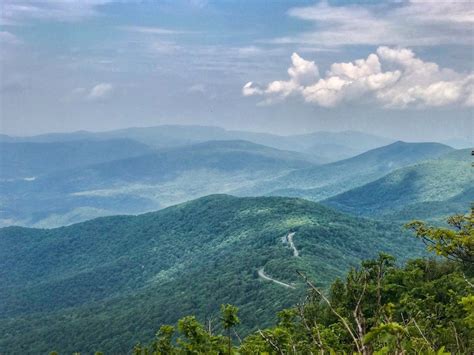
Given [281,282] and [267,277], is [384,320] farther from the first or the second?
[267,277]

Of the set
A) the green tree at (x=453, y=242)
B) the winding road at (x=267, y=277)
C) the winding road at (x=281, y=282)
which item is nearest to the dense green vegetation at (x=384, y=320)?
the green tree at (x=453, y=242)

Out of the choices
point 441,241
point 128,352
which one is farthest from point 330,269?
point 441,241

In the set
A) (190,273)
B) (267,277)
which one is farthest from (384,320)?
(190,273)

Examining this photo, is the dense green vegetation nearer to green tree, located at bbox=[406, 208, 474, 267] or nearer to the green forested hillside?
green tree, located at bbox=[406, 208, 474, 267]

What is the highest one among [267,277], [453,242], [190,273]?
[453,242]

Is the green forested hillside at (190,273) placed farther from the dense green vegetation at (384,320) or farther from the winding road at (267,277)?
the dense green vegetation at (384,320)

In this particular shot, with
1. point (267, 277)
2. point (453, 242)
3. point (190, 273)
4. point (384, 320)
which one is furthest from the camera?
point (190, 273)

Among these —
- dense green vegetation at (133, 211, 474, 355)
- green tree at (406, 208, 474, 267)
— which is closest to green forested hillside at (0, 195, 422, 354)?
dense green vegetation at (133, 211, 474, 355)
